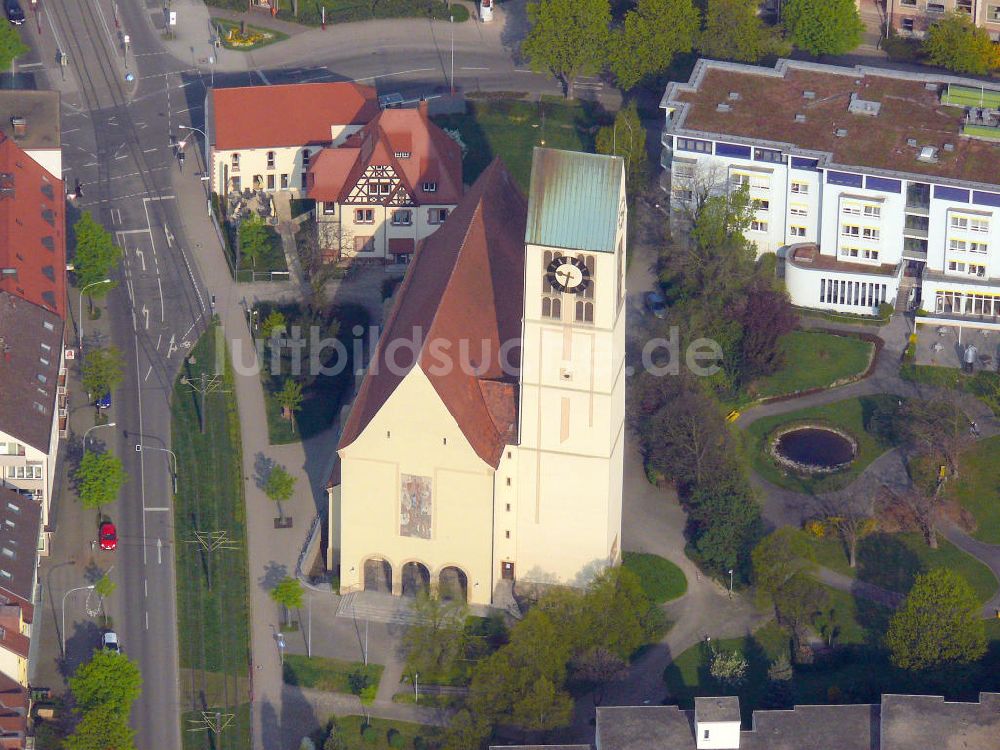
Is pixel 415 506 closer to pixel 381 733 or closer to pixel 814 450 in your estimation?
pixel 381 733

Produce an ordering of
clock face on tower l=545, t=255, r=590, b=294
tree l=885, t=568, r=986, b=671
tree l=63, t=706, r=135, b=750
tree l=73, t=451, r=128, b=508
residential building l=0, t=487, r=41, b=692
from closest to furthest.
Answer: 1. tree l=63, t=706, r=135, b=750
2. clock face on tower l=545, t=255, r=590, b=294
3. residential building l=0, t=487, r=41, b=692
4. tree l=885, t=568, r=986, b=671
5. tree l=73, t=451, r=128, b=508

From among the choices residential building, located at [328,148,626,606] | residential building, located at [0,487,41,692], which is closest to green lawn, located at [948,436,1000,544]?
residential building, located at [328,148,626,606]

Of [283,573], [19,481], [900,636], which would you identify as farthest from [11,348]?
[900,636]

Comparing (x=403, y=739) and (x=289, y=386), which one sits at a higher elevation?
(x=289, y=386)

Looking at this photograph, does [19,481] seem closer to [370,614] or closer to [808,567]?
[370,614]

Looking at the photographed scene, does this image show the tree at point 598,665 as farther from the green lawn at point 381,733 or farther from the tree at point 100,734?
the tree at point 100,734

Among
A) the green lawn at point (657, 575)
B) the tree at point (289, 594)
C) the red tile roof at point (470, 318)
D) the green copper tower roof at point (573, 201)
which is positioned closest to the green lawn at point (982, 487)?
the green lawn at point (657, 575)

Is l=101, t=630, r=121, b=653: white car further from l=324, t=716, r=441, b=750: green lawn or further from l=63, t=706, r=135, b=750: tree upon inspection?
l=324, t=716, r=441, b=750: green lawn
